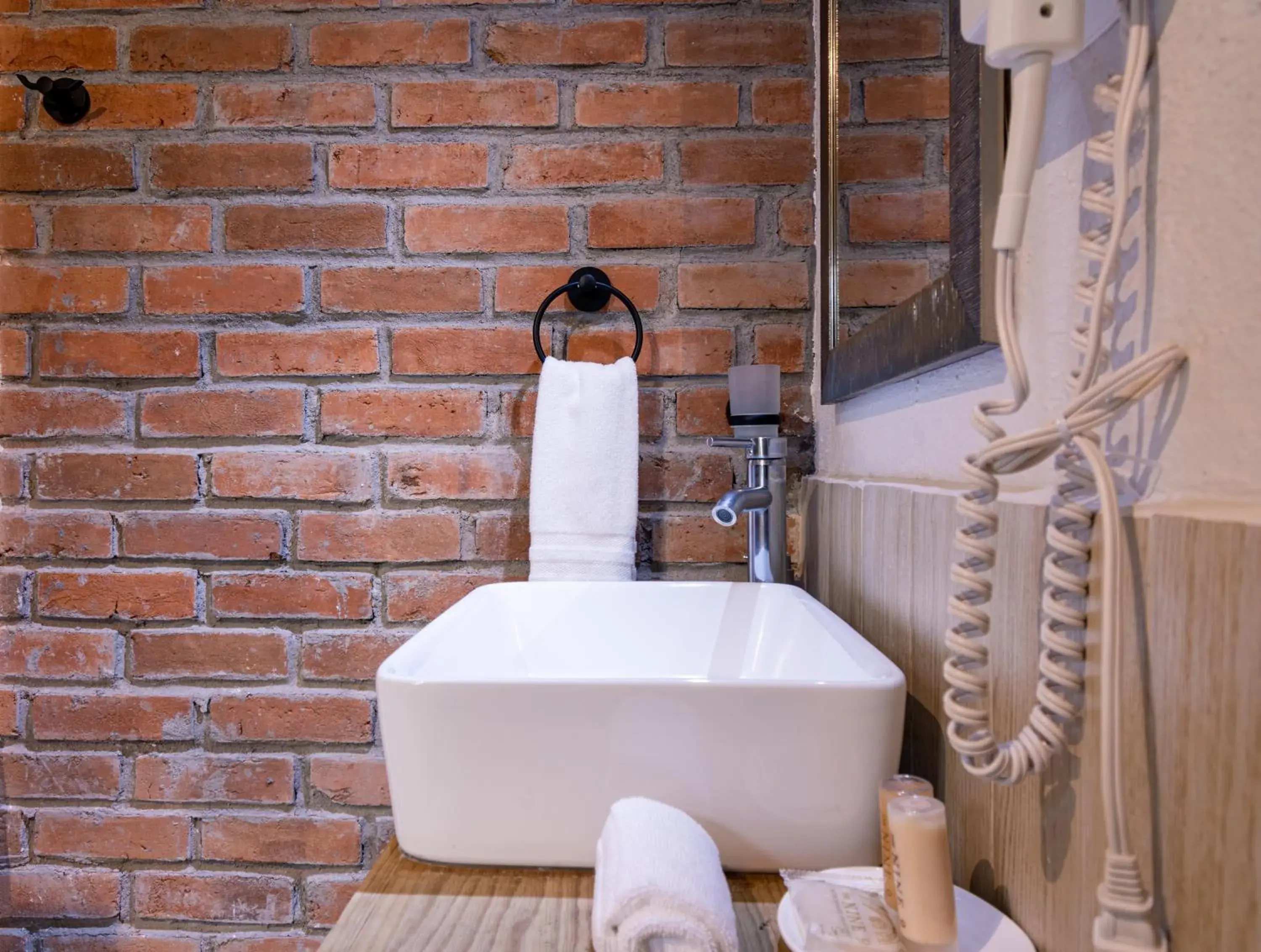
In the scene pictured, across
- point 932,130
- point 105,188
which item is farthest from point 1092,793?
point 105,188

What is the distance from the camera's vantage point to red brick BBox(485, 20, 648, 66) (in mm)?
1220

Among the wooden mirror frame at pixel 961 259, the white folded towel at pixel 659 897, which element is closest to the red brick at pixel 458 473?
the wooden mirror frame at pixel 961 259

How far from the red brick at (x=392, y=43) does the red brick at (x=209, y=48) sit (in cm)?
5

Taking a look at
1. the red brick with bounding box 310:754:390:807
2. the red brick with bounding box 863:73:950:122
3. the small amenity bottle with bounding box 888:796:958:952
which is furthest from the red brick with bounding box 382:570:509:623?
the small amenity bottle with bounding box 888:796:958:952

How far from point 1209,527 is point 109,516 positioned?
1.36 metres

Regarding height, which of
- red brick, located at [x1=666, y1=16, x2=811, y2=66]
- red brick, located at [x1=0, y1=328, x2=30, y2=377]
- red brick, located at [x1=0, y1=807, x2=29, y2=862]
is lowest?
red brick, located at [x1=0, y1=807, x2=29, y2=862]

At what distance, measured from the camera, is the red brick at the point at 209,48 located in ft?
4.07

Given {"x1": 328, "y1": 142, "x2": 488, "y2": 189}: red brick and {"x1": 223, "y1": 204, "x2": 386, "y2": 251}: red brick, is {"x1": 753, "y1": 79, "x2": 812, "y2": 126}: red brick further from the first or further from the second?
{"x1": 223, "y1": 204, "x2": 386, "y2": 251}: red brick

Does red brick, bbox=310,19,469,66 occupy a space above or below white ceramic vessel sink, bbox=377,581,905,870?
above

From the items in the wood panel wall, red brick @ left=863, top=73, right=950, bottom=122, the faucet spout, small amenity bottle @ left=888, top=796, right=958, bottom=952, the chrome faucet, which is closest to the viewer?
the wood panel wall

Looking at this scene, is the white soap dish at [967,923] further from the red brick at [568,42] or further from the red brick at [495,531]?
the red brick at [568,42]

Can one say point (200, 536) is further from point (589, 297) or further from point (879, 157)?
point (879, 157)

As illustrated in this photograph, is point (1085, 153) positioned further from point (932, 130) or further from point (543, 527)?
point (543, 527)

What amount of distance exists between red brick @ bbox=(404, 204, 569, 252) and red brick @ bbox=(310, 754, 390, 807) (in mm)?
748
